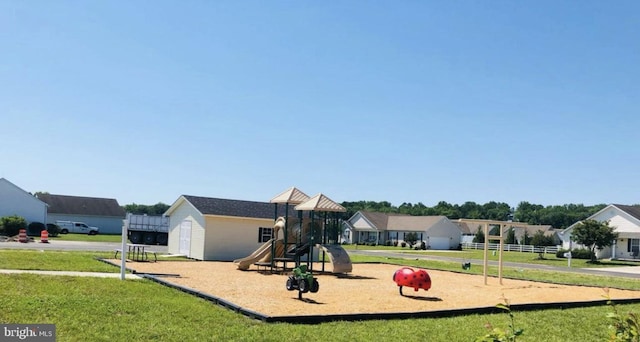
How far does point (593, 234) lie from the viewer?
43156 mm

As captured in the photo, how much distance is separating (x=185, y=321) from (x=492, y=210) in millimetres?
143149

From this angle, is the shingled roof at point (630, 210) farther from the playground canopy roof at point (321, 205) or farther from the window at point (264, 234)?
the playground canopy roof at point (321, 205)

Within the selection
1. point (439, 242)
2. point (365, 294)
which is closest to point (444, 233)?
point (439, 242)

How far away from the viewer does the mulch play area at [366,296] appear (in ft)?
36.4

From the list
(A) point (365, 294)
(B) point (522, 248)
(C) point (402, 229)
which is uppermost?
(C) point (402, 229)

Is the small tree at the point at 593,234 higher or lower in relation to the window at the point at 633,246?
higher

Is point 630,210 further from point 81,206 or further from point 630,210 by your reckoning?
point 81,206

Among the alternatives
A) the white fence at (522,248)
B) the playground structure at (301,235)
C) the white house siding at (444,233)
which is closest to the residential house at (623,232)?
the white fence at (522,248)

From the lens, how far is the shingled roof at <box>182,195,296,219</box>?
2948 cm

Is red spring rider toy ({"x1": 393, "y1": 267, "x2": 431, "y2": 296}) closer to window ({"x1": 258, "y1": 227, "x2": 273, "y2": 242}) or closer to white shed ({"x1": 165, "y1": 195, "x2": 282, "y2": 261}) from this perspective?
white shed ({"x1": 165, "y1": 195, "x2": 282, "y2": 261})

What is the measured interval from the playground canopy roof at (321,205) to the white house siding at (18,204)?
39.6m

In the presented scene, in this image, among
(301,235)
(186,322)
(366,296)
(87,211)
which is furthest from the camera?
(87,211)

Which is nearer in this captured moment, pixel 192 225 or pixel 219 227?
pixel 219 227

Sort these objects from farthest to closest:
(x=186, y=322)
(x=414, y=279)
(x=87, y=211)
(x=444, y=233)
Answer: (x=444, y=233) < (x=87, y=211) < (x=414, y=279) < (x=186, y=322)
